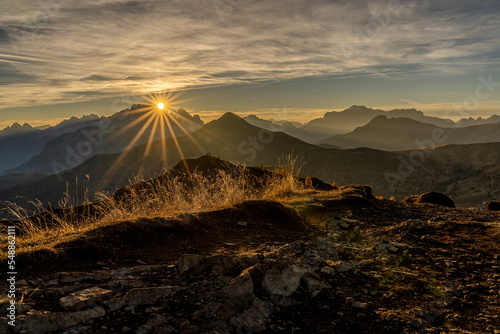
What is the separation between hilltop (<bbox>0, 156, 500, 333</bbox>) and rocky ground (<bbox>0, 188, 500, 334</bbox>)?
0.04 ft

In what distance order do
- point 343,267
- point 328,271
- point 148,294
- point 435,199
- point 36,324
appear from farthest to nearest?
1. point 435,199
2. point 343,267
3. point 328,271
4. point 148,294
5. point 36,324

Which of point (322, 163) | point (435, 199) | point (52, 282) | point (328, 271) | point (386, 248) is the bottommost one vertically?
point (322, 163)

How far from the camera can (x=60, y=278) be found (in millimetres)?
3043

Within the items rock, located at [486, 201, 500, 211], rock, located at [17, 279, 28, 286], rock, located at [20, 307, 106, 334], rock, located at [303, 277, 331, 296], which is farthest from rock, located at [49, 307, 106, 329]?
rock, located at [486, 201, 500, 211]

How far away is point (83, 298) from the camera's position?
8.45 ft

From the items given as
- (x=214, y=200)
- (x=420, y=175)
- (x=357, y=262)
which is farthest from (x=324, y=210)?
(x=420, y=175)

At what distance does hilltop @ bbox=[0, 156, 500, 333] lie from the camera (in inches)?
95.1

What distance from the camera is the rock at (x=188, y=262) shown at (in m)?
3.38

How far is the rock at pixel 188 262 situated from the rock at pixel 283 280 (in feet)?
3.01

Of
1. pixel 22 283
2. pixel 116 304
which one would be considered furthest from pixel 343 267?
pixel 22 283

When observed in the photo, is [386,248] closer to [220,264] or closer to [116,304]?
[220,264]

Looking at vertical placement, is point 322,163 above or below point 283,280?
below

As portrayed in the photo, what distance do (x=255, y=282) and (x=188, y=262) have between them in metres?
0.95

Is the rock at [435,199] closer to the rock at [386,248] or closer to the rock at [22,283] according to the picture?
the rock at [386,248]
